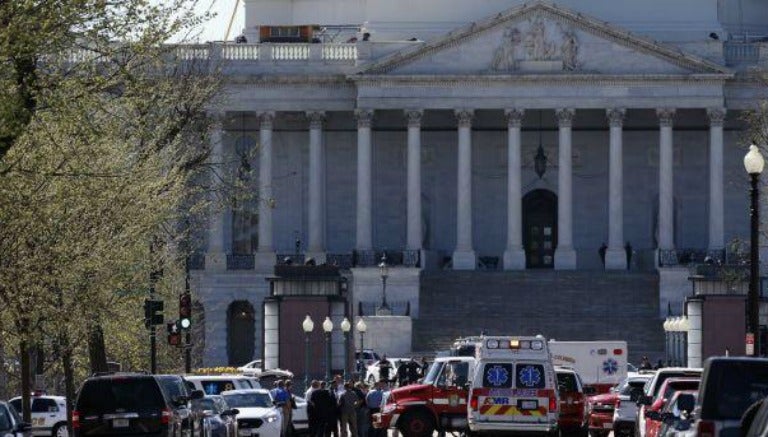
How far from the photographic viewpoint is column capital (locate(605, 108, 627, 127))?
116688 millimetres

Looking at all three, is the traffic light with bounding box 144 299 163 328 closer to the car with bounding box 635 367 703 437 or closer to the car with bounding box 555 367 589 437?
the car with bounding box 555 367 589 437

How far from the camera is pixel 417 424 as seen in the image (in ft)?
190

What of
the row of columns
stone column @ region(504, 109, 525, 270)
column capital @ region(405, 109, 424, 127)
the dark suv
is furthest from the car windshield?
column capital @ region(405, 109, 424, 127)

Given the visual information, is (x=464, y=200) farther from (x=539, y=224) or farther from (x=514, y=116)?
(x=539, y=224)

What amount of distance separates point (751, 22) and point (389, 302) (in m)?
26.3

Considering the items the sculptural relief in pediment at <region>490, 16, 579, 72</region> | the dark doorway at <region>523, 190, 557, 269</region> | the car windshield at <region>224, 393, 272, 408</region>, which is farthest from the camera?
the dark doorway at <region>523, 190, 557, 269</region>

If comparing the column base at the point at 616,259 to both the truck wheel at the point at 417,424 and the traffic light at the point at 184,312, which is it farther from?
the truck wheel at the point at 417,424

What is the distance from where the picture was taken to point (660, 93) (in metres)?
116

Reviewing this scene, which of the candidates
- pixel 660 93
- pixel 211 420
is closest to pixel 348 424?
pixel 211 420

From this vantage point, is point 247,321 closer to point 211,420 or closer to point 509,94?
point 509,94

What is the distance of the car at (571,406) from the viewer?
6009cm

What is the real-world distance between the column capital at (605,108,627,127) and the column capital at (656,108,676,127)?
1540 mm

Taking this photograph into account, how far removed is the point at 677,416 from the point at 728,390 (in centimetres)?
536

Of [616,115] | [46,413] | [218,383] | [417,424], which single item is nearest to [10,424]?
[417,424]
